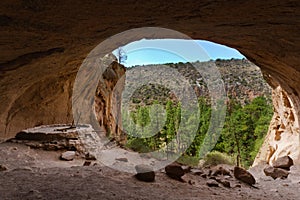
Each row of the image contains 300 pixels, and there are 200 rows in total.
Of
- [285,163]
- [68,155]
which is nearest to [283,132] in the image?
[285,163]

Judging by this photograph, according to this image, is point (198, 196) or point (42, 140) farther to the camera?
point (42, 140)

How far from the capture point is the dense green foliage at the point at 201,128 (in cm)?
1892

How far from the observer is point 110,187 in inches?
129

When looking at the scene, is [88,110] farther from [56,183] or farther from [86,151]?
[56,183]

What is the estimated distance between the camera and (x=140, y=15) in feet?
9.56

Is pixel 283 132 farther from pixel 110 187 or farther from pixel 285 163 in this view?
pixel 110 187

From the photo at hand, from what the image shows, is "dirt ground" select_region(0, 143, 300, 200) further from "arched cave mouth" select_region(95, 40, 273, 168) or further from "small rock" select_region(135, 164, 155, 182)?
"arched cave mouth" select_region(95, 40, 273, 168)

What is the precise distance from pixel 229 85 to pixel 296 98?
18.9 meters

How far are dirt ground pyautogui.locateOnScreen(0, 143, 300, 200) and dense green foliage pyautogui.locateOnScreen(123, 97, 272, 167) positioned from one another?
13977 millimetres

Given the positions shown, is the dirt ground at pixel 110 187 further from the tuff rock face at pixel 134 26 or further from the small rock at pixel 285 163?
the tuff rock face at pixel 134 26

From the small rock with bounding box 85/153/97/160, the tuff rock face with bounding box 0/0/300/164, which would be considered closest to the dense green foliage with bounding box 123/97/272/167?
the small rock with bounding box 85/153/97/160

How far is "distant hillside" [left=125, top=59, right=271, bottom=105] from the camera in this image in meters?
20.7

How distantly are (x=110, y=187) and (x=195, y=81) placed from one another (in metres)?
20.0

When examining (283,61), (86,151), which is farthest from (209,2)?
(86,151)
